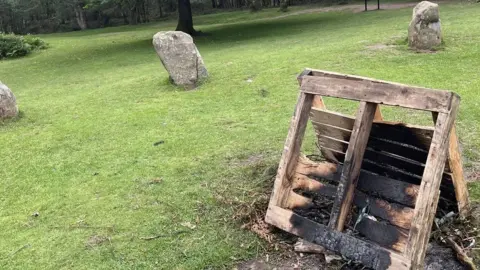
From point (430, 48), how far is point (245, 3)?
28.0 m

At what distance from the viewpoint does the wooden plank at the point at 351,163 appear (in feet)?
11.4

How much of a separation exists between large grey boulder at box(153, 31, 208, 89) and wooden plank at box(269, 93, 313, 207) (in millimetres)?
5619

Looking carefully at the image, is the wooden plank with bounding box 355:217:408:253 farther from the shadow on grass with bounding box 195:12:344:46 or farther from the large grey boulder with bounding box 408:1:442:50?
the shadow on grass with bounding box 195:12:344:46

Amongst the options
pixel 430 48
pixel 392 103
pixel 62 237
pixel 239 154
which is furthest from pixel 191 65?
pixel 392 103

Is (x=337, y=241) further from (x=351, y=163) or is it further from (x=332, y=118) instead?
(x=332, y=118)

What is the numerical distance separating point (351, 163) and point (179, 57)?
20.5 feet

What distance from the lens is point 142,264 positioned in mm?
3635

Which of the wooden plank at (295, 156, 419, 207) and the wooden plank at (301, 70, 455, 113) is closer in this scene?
the wooden plank at (301, 70, 455, 113)

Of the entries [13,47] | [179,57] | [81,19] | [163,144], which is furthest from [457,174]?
[81,19]

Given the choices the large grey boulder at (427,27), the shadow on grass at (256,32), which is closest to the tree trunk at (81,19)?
the shadow on grass at (256,32)

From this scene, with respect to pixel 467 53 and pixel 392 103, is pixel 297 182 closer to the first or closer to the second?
pixel 392 103

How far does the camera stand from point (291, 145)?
12.7ft

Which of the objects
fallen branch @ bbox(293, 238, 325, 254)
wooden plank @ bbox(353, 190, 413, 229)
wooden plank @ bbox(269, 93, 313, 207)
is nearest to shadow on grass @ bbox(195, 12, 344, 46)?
wooden plank @ bbox(269, 93, 313, 207)

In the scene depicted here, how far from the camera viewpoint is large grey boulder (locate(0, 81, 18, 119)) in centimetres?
783
